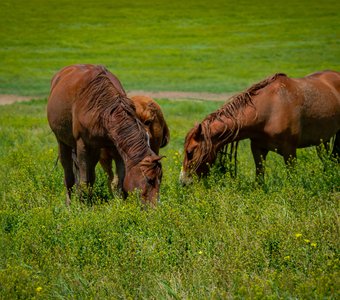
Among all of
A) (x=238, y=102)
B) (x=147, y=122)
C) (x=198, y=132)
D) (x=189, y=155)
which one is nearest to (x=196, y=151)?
(x=189, y=155)

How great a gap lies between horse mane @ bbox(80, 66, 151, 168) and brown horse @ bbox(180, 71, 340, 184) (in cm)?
107

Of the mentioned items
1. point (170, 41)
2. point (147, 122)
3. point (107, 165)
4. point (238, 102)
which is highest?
point (238, 102)

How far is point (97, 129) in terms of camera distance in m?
8.55

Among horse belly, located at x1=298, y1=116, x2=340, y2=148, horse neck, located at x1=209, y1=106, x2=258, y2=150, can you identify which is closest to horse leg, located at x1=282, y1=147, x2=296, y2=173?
horse belly, located at x1=298, y1=116, x2=340, y2=148

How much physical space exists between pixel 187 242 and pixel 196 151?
2762 millimetres

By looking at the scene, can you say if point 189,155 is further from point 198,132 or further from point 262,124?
point 262,124

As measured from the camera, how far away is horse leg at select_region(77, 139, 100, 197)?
884 cm

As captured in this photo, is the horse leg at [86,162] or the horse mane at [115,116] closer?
the horse mane at [115,116]

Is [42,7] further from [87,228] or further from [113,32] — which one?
[87,228]

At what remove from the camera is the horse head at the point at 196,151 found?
914cm

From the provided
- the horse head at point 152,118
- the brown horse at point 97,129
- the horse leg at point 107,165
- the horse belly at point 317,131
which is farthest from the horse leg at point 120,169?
the horse belly at point 317,131

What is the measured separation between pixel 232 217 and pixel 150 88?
22312 millimetres

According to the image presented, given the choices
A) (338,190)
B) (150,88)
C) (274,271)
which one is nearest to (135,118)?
(338,190)

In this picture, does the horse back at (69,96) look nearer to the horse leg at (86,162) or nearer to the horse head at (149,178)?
the horse leg at (86,162)
